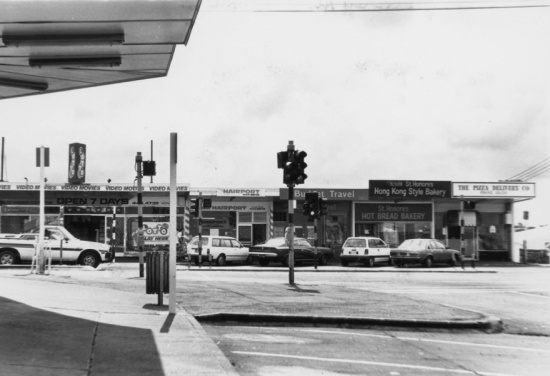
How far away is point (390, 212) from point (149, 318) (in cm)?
3147

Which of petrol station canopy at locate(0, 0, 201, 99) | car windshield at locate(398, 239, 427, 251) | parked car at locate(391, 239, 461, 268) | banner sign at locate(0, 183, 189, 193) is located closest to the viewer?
petrol station canopy at locate(0, 0, 201, 99)

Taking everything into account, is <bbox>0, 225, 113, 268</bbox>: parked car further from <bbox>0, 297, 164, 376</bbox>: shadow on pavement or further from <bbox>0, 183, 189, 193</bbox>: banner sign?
<bbox>0, 297, 164, 376</bbox>: shadow on pavement

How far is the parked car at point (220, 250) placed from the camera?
3222cm

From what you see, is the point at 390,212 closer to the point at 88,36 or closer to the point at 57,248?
the point at 57,248

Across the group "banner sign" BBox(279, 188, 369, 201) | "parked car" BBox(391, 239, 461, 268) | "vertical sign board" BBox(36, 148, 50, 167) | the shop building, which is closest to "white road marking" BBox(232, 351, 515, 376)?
"vertical sign board" BBox(36, 148, 50, 167)

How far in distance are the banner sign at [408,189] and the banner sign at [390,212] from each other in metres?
1.44

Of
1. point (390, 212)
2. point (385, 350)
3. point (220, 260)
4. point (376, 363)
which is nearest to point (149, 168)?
point (385, 350)

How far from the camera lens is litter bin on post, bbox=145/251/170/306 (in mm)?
10883

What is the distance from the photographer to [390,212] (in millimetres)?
39938

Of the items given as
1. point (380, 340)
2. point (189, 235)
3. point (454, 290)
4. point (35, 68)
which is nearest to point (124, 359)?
point (380, 340)

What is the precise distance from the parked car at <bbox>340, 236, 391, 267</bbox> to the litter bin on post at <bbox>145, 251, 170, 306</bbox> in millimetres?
23355

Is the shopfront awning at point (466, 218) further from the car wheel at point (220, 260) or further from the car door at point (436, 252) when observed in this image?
the car wheel at point (220, 260)

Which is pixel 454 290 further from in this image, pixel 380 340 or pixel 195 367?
pixel 195 367

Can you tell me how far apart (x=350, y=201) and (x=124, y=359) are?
33.7 metres
